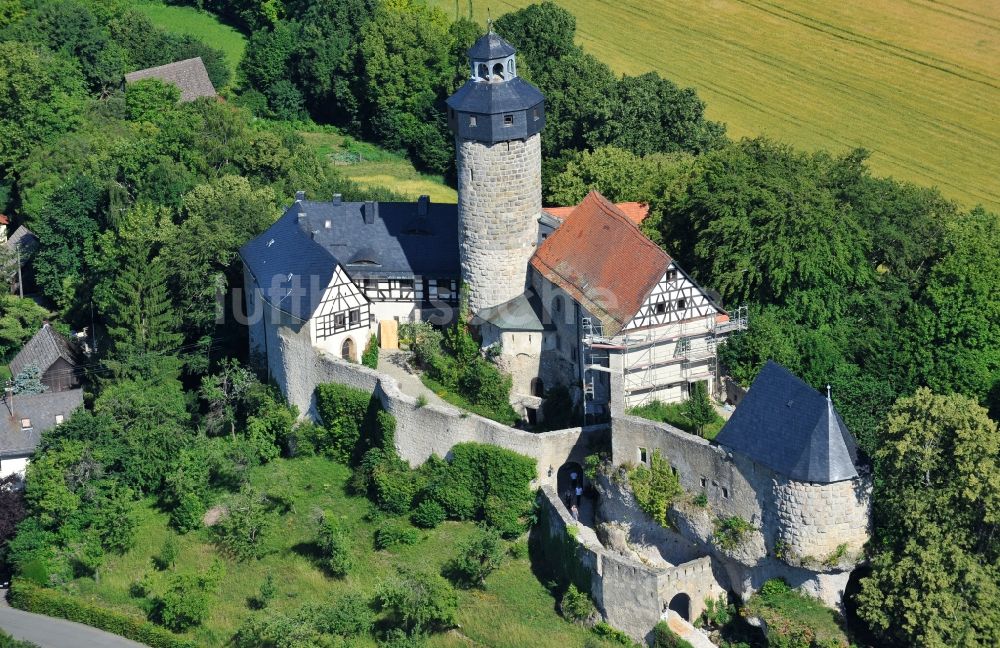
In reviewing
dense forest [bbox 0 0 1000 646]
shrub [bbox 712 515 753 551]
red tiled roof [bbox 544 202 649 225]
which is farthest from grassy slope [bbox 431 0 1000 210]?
shrub [bbox 712 515 753 551]

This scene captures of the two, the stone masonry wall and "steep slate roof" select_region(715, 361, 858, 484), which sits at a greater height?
"steep slate roof" select_region(715, 361, 858, 484)

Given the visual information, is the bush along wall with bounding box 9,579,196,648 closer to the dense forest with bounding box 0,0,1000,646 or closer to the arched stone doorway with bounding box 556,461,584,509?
the dense forest with bounding box 0,0,1000,646

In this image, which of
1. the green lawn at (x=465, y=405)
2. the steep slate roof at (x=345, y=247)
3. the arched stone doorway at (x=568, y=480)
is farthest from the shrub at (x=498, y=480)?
the steep slate roof at (x=345, y=247)

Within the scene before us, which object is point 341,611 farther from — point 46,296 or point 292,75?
point 292,75

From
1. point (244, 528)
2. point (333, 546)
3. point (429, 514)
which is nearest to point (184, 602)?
point (244, 528)

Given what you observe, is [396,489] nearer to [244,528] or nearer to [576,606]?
[244,528]

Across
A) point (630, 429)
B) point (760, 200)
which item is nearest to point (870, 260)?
point (760, 200)

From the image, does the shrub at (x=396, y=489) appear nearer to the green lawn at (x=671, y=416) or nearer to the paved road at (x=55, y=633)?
the green lawn at (x=671, y=416)
